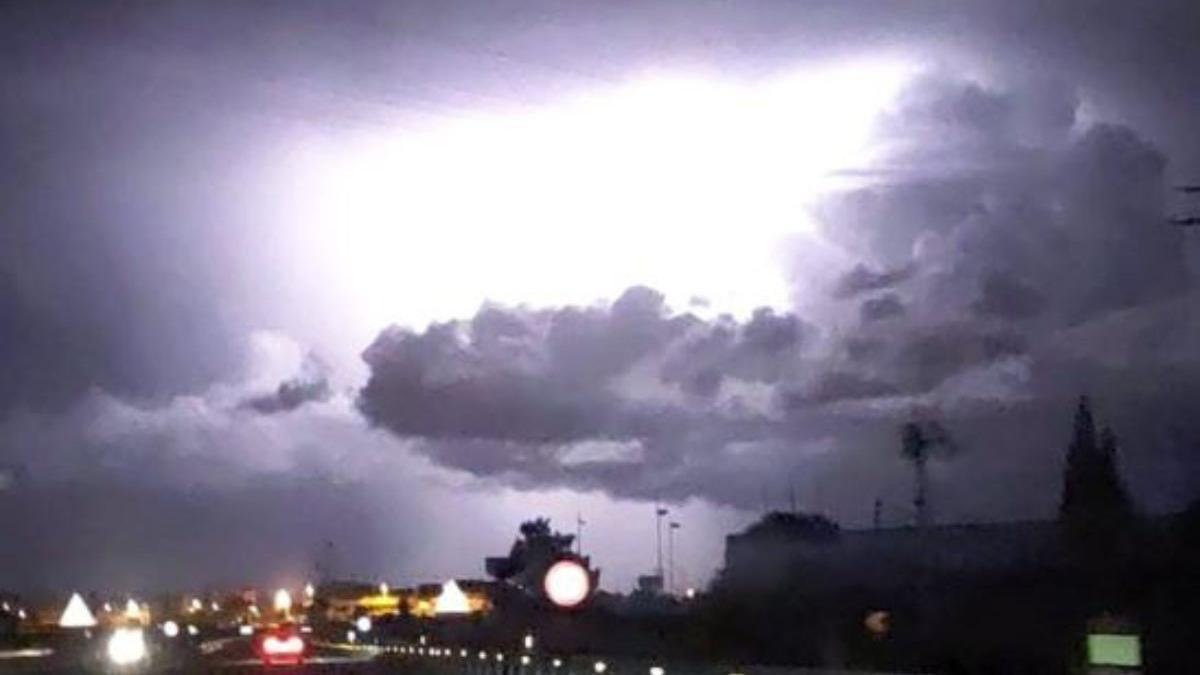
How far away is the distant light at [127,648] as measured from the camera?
292 ft

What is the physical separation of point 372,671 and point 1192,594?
83.2 ft

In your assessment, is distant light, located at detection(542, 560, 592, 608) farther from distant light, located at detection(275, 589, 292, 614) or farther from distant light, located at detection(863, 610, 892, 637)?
distant light, located at detection(275, 589, 292, 614)

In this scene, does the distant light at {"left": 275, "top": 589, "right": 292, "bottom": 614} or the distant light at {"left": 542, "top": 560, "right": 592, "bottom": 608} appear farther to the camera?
the distant light at {"left": 275, "top": 589, "right": 292, "bottom": 614}

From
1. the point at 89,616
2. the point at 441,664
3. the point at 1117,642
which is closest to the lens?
the point at 1117,642

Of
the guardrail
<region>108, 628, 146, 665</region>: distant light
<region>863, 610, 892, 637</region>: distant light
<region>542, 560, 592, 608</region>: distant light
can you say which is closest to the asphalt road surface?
<region>108, 628, 146, 665</region>: distant light

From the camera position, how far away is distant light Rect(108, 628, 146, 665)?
8894cm

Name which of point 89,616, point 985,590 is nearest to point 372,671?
point 985,590

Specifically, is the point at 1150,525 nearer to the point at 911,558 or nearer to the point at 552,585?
the point at 911,558

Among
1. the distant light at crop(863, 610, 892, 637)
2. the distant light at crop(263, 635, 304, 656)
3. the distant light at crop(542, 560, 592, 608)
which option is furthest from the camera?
the distant light at crop(263, 635, 304, 656)

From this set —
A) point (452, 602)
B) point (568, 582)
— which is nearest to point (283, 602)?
point (452, 602)

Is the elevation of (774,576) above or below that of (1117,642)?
above

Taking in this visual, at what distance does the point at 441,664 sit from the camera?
79.4 m

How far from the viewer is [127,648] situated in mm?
91188

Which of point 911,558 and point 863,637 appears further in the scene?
point 911,558
